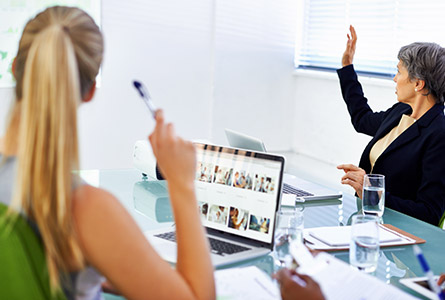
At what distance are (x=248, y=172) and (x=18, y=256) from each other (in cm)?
87

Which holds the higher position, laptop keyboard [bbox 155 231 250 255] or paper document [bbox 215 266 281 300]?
laptop keyboard [bbox 155 231 250 255]

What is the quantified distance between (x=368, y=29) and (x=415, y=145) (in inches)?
98.3

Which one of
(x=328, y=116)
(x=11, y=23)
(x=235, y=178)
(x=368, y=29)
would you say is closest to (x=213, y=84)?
(x=328, y=116)

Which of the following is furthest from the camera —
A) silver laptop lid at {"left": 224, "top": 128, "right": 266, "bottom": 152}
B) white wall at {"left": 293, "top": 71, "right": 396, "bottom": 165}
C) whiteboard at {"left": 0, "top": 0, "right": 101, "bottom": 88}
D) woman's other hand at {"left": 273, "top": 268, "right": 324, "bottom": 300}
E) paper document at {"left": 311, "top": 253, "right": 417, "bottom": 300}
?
white wall at {"left": 293, "top": 71, "right": 396, "bottom": 165}

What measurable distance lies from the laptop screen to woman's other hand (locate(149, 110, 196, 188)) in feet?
1.79

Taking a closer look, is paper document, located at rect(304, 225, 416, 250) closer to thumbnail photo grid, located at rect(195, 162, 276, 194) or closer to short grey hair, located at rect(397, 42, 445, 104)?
thumbnail photo grid, located at rect(195, 162, 276, 194)

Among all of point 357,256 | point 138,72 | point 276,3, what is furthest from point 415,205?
point 276,3

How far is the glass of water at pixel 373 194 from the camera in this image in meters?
1.93

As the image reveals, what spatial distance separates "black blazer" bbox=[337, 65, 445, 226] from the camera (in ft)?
7.25

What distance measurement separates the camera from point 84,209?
956mm

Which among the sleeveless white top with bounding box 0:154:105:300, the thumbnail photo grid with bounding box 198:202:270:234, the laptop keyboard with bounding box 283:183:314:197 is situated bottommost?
the laptop keyboard with bounding box 283:183:314:197

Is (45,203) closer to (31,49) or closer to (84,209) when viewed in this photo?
(84,209)

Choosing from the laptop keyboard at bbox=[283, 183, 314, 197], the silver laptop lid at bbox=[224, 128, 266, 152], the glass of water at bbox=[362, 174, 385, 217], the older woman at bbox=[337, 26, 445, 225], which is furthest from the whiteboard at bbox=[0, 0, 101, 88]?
the glass of water at bbox=[362, 174, 385, 217]

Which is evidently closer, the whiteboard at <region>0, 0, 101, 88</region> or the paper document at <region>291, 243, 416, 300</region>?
the paper document at <region>291, 243, 416, 300</region>
